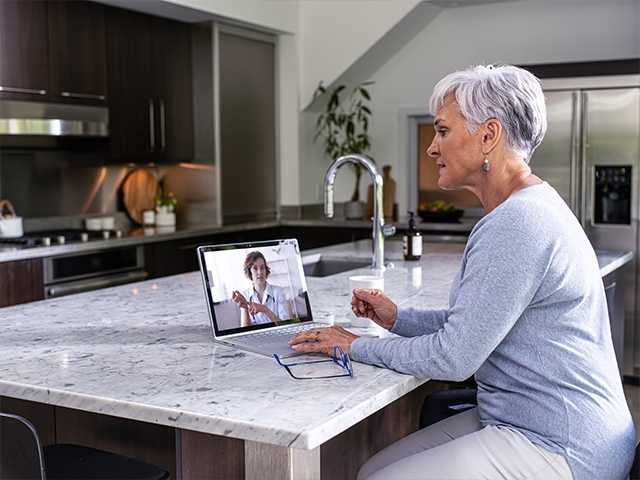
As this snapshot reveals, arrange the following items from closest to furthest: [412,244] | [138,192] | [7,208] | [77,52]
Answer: [412,244] → [77,52] → [7,208] → [138,192]

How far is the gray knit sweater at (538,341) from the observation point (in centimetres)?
167

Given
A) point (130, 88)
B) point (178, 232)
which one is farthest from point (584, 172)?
point (130, 88)

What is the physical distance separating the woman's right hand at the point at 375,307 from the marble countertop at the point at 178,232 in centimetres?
247

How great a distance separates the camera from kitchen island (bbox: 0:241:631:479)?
1501mm

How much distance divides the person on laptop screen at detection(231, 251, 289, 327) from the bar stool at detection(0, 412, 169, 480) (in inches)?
17.3

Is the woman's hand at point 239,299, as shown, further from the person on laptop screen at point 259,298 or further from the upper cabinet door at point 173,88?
the upper cabinet door at point 173,88

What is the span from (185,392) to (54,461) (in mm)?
498

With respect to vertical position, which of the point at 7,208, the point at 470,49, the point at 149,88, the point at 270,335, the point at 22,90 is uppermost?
the point at 470,49

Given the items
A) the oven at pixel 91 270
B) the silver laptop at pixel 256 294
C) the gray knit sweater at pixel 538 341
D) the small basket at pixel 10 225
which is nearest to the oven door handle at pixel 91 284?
the oven at pixel 91 270

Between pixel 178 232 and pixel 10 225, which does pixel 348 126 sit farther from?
pixel 10 225

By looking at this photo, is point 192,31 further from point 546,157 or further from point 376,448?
point 376,448

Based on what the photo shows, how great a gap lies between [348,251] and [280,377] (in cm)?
240

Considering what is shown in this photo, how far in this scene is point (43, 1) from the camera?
4555 millimetres

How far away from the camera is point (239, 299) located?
2.13 m
